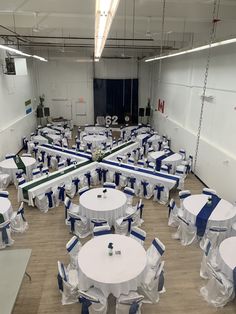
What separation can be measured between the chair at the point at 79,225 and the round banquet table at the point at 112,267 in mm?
1359

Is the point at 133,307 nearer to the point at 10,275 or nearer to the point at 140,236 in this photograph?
the point at 140,236

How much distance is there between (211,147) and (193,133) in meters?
1.91

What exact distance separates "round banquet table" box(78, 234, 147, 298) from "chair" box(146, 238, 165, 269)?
39cm

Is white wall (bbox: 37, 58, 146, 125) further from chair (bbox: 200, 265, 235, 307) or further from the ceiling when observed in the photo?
chair (bbox: 200, 265, 235, 307)

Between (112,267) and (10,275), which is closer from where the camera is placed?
(10,275)

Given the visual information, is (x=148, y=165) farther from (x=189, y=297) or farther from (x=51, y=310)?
(x=51, y=310)

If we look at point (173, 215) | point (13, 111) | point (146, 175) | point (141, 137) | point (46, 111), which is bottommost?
point (173, 215)

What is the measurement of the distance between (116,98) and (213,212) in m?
13.6

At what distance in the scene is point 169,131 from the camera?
13641 millimetres

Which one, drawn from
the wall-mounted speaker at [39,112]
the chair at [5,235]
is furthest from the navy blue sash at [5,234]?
the wall-mounted speaker at [39,112]

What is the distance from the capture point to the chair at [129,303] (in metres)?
3.90

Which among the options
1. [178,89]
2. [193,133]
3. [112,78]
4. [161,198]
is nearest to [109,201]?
[161,198]

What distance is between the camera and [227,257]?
15.4ft

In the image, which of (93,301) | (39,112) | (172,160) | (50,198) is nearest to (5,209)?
(50,198)
